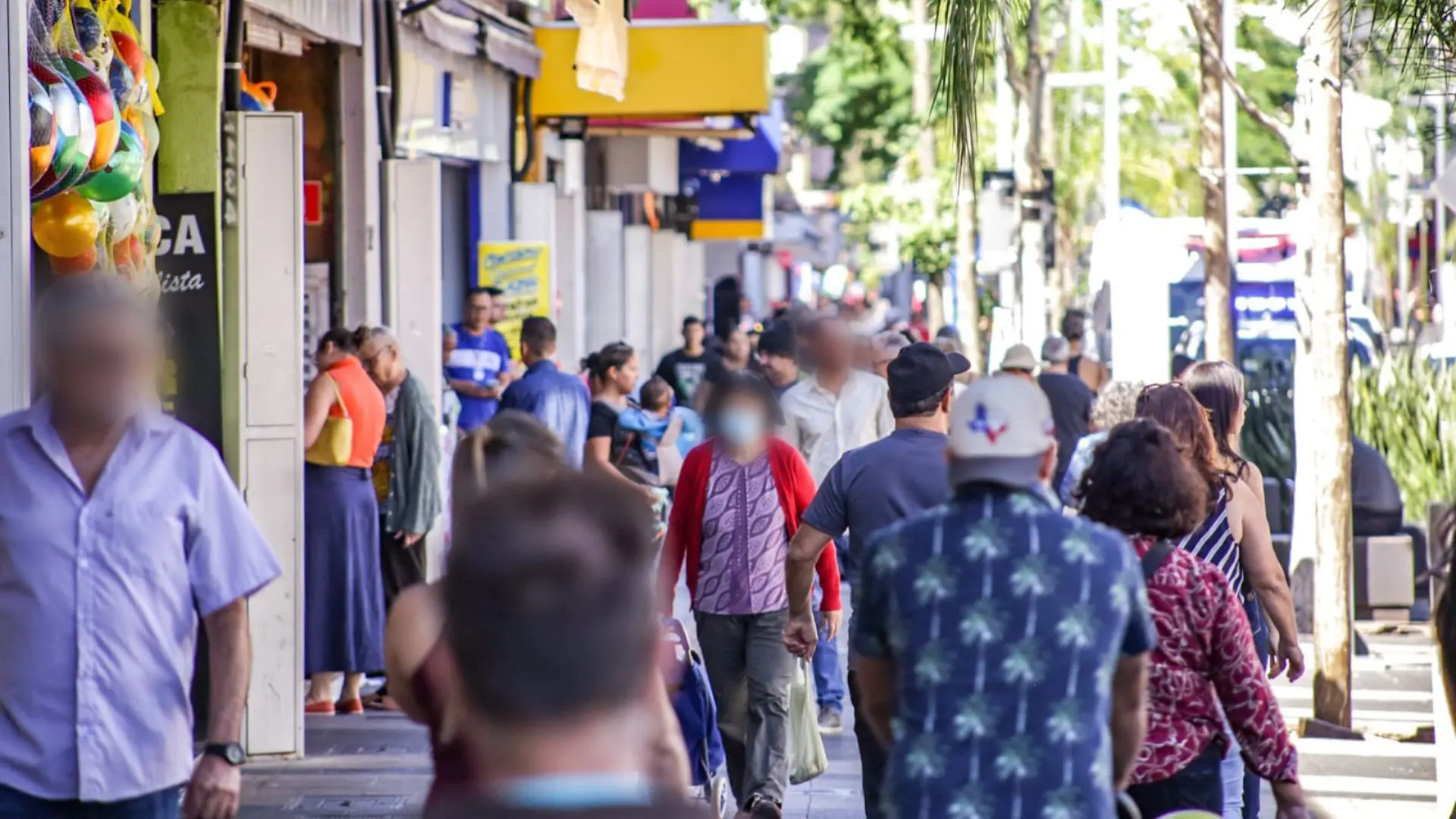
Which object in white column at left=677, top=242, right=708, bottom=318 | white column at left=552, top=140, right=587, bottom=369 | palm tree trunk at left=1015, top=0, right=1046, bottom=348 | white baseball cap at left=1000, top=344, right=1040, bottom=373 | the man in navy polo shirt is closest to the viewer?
the man in navy polo shirt

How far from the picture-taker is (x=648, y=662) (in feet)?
7.36

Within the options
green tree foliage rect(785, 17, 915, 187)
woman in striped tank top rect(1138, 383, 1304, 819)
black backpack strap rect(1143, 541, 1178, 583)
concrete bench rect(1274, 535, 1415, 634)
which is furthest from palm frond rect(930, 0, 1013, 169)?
green tree foliage rect(785, 17, 915, 187)

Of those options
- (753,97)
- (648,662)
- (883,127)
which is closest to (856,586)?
(648,662)

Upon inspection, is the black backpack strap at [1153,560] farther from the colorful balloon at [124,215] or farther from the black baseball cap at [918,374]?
the colorful balloon at [124,215]

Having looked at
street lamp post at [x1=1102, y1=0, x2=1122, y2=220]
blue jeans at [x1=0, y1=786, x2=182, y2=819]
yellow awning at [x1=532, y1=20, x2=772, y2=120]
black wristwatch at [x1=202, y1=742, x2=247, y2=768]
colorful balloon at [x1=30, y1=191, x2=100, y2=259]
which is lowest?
blue jeans at [x1=0, y1=786, x2=182, y2=819]

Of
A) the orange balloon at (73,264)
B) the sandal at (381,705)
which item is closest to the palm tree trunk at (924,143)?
the sandal at (381,705)

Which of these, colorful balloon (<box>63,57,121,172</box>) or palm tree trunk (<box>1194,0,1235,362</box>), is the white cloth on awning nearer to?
palm tree trunk (<box>1194,0,1235,362</box>)

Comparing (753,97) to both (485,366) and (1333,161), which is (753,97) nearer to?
(485,366)

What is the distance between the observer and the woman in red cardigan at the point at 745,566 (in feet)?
25.9

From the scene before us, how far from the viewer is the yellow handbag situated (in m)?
10.1

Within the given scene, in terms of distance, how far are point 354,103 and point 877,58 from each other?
14693 mm

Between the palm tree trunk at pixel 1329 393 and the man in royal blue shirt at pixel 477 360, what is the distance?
19.5 ft

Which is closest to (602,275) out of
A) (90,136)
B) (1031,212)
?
(1031,212)

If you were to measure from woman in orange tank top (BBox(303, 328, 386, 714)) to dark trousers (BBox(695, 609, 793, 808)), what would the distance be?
2655 millimetres
